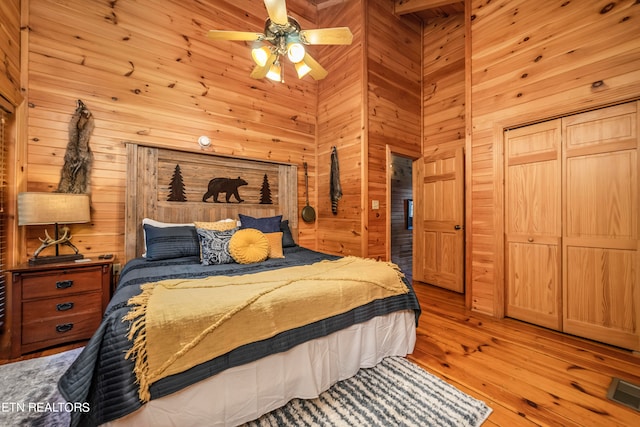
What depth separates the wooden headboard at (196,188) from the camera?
8.72ft

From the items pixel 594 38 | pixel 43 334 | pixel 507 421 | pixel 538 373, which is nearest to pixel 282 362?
pixel 507 421

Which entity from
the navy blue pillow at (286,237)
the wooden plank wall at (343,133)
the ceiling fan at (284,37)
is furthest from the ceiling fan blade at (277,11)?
the navy blue pillow at (286,237)

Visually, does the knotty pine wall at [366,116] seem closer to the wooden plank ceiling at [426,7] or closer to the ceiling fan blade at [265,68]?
the wooden plank ceiling at [426,7]

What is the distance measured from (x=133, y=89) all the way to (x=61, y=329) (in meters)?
2.41

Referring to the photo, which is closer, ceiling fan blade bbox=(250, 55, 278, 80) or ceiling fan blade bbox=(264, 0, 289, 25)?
ceiling fan blade bbox=(264, 0, 289, 25)

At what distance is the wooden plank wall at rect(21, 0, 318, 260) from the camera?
2359mm

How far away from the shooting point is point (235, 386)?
1.25 m

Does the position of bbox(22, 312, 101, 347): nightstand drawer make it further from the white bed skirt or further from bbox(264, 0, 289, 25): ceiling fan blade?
bbox(264, 0, 289, 25): ceiling fan blade

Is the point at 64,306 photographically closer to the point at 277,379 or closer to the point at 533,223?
the point at 277,379

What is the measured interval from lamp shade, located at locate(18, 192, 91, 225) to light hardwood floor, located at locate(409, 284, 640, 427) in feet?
10.0

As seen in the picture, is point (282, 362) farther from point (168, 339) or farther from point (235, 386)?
point (168, 339)

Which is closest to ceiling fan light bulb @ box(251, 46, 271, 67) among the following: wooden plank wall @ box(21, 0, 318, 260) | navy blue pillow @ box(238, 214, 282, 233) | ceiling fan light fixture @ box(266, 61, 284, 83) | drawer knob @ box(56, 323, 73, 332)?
ceiling fan light fixture @ box(266, 61, 284, 83)

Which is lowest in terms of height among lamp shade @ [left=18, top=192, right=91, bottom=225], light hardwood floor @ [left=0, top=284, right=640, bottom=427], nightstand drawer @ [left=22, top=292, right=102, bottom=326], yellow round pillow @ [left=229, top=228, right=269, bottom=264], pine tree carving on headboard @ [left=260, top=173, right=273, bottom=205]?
light hardwood floor @ [left=0, top=284, right=640, bottom=427]

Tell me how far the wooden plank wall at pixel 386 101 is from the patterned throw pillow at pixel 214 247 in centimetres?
176
